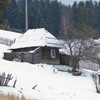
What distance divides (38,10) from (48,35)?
65.2 m

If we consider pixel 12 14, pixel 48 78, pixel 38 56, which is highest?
pixel 12 14

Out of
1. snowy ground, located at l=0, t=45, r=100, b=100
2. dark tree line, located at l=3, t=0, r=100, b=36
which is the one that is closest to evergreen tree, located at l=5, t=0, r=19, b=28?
dark tree line, located at l=3, t=0, r=100, b=36

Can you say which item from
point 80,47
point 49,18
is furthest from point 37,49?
point 49,18

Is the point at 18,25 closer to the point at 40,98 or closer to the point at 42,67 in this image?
the point at 42,67

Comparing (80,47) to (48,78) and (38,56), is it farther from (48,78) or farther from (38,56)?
(48,78)

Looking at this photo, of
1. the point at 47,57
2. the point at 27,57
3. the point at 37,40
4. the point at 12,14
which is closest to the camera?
the point at 27,57

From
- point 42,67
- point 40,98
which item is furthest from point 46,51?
point 40,98

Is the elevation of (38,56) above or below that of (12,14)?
below

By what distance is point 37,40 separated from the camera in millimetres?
51344

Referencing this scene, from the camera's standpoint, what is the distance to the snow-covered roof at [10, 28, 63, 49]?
50309 mm

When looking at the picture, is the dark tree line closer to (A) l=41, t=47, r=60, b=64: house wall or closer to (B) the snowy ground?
(A) l=41, t=47, r=60, b=64: house wall

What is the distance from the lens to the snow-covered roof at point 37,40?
5031 centimetres

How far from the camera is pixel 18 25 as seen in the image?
106 m

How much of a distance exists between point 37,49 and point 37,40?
9.00 feet
